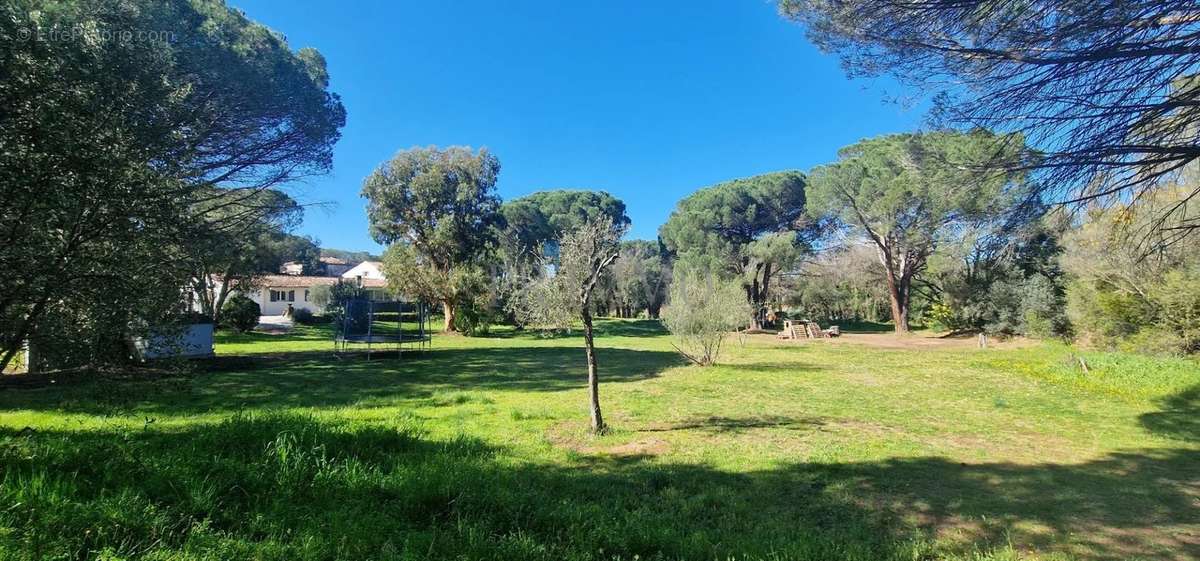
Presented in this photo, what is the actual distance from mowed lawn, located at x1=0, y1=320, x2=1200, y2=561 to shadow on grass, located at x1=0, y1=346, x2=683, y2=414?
91 mm

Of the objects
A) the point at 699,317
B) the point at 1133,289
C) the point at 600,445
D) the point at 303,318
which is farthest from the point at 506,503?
the point at 303,318

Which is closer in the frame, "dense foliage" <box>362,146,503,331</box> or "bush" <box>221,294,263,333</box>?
"bush" <box>221,294,263,333</box>

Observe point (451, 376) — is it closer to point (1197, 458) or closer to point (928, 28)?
point (928, 28)

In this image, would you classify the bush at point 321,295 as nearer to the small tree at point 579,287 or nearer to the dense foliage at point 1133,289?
the small tree at point 579,287

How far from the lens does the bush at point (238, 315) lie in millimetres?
23125

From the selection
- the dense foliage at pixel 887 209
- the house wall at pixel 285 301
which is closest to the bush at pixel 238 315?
the house wall at pixel 285 301

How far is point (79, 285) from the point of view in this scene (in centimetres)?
410

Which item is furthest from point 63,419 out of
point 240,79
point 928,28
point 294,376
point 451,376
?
point 928,28

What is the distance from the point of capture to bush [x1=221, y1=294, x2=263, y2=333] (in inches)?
910

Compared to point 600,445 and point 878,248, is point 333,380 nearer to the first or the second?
point 600,445

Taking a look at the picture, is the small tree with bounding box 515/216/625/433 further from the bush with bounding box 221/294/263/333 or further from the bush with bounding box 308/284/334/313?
the bush with bounding box 308/284/334/313

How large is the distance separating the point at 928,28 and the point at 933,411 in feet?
→ 18.5

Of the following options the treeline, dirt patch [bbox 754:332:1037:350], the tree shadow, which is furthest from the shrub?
the tree shadow

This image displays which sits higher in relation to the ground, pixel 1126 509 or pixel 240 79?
pixel 240 79
